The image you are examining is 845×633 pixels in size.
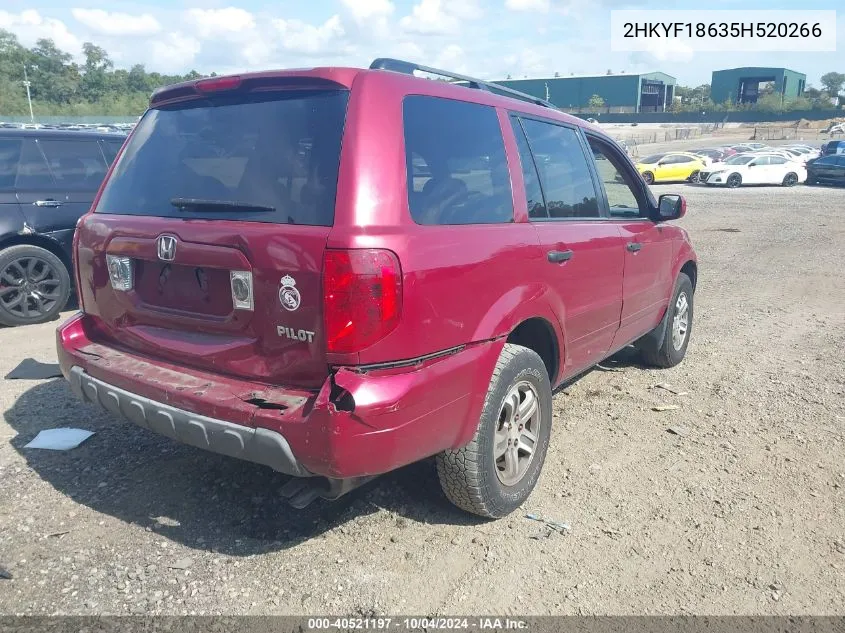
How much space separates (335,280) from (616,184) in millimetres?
2790

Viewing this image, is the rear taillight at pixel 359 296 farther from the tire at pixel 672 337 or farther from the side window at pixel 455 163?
the tire at pixel 672 337

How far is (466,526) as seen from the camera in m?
3.27

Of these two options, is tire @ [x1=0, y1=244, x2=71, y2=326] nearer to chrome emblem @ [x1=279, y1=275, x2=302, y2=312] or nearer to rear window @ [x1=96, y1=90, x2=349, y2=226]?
rear window @ [x1=96, y1=90, x2=349, y2=226]

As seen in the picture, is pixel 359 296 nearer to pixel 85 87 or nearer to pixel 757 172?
pixel 757 172

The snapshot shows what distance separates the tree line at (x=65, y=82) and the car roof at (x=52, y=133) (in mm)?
77310

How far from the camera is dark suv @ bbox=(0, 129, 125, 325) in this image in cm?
656

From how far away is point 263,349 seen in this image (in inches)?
107

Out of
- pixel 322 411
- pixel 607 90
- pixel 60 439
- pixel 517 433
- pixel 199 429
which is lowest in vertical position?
pixel 60 439

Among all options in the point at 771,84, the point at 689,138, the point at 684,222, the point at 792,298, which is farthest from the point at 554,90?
the point at 792,298

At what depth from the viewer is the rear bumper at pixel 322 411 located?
8.21 feet

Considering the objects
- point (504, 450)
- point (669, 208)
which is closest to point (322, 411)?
point (504, 450)

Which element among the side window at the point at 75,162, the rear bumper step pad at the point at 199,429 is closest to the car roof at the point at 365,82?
the rear bumper step pad at the point at 199,429

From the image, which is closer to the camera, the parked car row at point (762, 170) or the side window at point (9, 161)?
the side window at point (9, 161)

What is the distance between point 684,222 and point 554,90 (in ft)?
331
